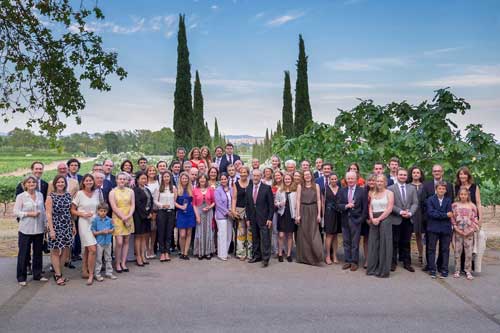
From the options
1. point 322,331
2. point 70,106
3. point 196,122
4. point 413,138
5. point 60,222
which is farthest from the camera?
point 196,122

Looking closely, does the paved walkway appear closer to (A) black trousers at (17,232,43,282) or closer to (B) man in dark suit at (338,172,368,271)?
(A) black trousers at (17,232,43,282)

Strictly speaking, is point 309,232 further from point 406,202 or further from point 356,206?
point 406,202

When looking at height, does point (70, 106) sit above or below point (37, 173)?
above

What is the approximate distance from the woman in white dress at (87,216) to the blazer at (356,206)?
170 inches

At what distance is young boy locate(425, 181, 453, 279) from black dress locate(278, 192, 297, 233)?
2.47 meters

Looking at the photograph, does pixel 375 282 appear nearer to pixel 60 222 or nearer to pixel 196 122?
pixel 60 222

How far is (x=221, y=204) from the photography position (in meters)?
8.88

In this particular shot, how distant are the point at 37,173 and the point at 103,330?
3.64m

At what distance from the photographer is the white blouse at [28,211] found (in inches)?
279

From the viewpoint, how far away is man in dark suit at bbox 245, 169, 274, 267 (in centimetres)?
844

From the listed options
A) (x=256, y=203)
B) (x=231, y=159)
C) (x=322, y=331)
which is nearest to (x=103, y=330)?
(x=322, y=331)

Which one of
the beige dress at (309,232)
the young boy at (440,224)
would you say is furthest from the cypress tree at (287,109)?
the young boy at (440,224)

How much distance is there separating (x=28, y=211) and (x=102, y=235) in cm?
120

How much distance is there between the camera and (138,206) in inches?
324
